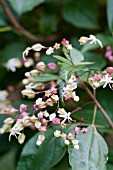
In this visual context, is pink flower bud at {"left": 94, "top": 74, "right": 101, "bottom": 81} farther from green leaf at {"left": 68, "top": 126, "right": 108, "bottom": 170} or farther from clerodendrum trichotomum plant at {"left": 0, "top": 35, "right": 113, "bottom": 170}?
green leaf at {"left": 68, "top": 126, "right": 108, "bottom": 170}

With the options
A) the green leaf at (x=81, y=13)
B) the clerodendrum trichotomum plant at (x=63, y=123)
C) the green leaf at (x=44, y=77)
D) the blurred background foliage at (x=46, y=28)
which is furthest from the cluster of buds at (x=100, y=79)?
the green leaf at (x=81, y=13)

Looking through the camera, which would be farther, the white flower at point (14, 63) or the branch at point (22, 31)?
the branch at point (22, 31)

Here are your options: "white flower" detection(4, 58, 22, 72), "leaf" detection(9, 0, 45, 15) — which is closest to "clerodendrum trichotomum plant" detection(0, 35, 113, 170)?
"white flower" detection(4, 58, 22, 72)

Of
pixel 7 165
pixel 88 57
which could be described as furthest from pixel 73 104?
pixel 7 165

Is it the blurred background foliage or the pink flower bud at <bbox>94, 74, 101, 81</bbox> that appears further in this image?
the blurred background foliage

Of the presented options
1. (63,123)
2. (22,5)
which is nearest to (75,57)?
(63,123)

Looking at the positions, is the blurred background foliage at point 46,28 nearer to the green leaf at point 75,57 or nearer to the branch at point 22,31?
the branch at point 22,31
